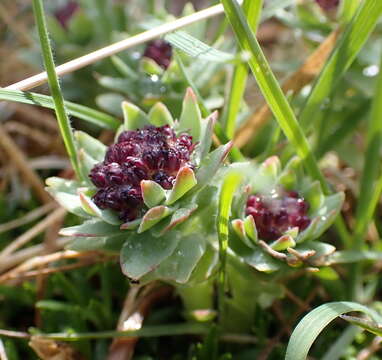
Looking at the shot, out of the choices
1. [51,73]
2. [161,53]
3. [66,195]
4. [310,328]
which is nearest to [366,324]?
[310,328]

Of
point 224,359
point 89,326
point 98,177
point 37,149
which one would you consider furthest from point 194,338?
point 37,149

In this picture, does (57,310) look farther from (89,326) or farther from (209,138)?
(209,138)

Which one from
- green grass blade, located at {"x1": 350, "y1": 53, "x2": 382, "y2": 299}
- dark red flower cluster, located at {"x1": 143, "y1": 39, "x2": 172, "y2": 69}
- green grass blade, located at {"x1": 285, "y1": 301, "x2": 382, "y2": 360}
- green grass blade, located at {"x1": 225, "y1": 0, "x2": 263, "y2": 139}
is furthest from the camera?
dark red flower cluster, located at {"x1": 143, "y1": 39, "x2": 172, "y2": 69}

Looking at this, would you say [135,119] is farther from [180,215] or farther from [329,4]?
[329,4]

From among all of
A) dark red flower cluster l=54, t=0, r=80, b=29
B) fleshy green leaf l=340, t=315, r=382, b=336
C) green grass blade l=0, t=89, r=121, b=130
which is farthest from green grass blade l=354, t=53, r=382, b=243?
dark red flower cluster l=54, t=0, r=80, b=29

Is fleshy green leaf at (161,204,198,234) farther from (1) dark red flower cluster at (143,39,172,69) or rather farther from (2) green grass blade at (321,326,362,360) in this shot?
(1) dark red flower cluster at (143,39,172,69)

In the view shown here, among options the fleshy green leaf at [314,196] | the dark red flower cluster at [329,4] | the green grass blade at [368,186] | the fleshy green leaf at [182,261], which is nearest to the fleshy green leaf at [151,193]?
the fleshy green leaf at [182,261]
